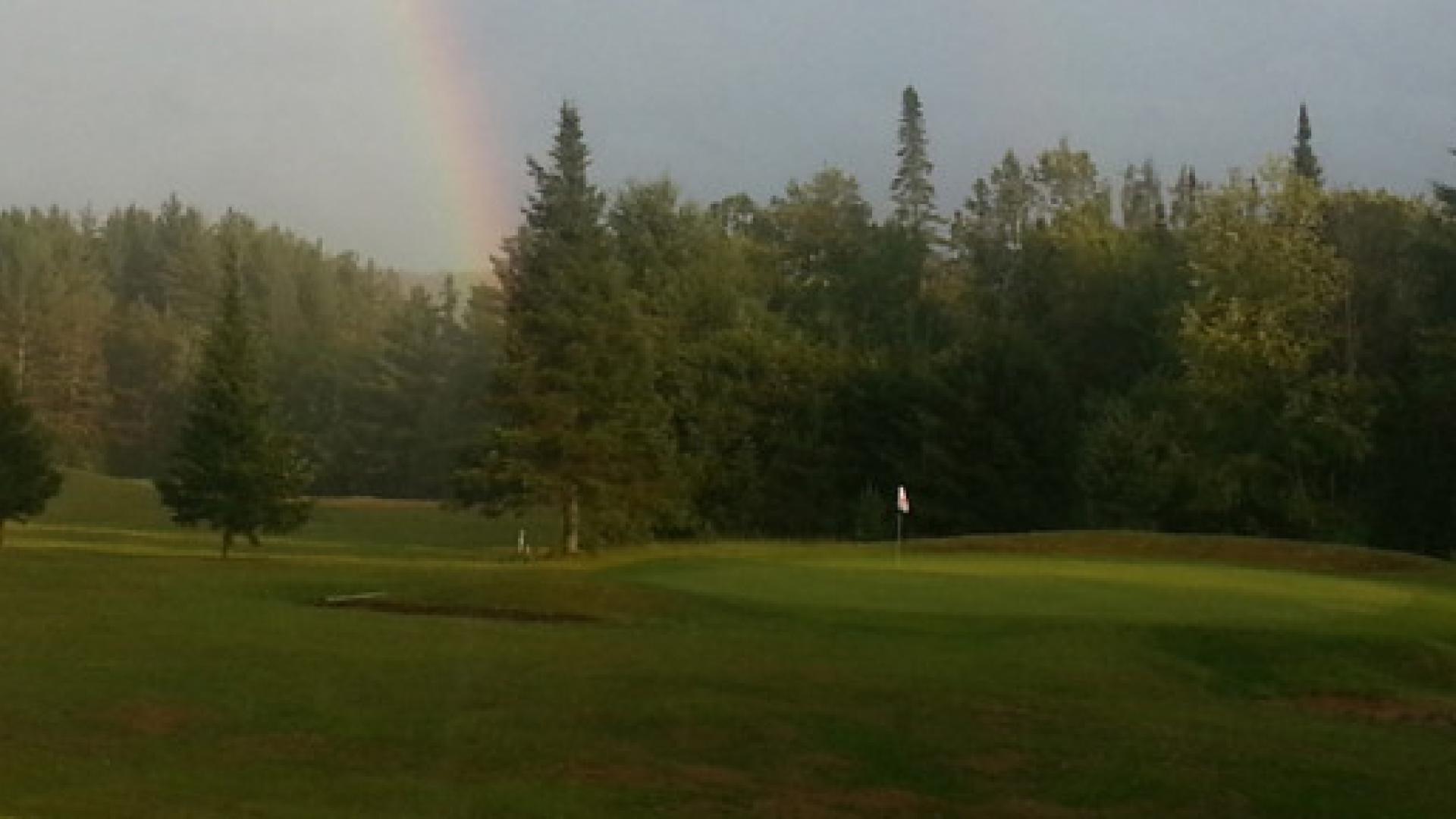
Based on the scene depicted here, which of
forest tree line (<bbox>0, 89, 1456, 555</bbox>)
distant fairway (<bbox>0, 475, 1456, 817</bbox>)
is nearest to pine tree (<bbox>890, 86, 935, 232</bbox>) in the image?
forest tree line (<bbox>0, 89, 1456, 555</bbox>)

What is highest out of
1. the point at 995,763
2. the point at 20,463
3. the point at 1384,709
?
the point at 20,463

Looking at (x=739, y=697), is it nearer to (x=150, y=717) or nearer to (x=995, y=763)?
(x=995, y=763)

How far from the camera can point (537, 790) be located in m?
14.9

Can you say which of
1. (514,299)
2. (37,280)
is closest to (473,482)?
(514,299)

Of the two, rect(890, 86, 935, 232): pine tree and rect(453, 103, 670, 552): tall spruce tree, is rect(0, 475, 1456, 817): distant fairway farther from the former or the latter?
rect(890, 86, 935, 232): pine tree

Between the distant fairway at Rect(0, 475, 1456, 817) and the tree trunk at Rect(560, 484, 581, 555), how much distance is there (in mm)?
23165

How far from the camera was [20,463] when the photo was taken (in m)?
52.7

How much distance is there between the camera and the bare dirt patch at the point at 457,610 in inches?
1164

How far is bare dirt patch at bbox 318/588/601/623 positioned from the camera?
29.6m

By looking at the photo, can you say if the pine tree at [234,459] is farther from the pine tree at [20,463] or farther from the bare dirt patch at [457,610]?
the bare dirt patch at [457,610]

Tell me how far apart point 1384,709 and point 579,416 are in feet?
132

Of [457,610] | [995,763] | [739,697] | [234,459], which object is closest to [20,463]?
[234,459]

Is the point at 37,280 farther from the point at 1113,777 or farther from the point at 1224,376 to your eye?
the point at 1113,777

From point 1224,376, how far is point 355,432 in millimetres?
56949
